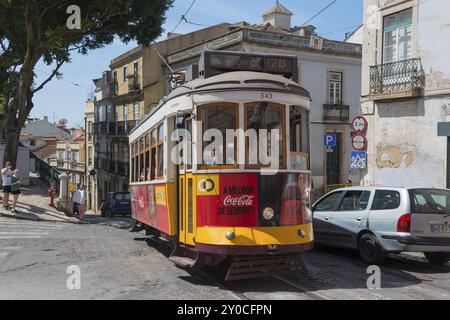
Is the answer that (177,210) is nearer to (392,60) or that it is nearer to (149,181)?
(149,181)

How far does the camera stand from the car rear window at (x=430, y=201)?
9.34m

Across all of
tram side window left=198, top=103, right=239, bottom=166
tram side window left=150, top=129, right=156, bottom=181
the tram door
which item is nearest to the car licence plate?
tram side window left=198, top=103, right=239, bottom=166

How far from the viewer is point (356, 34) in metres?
36.8

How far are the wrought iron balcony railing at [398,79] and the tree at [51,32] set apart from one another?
1074cm

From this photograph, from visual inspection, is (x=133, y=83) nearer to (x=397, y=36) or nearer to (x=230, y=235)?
(x=397, y=36)

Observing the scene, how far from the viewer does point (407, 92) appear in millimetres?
15977

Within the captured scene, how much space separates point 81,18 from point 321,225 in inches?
646

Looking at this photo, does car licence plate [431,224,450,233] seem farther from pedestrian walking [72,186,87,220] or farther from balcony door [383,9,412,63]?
pedestrian walking [72,186,87,220]

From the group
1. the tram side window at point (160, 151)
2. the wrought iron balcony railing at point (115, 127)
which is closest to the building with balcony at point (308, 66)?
the wrought iron balcony railing at point (115, 127)

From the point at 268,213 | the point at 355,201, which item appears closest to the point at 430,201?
the point at 355,201

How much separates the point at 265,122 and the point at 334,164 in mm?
24633

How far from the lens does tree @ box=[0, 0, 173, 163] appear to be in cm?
2198

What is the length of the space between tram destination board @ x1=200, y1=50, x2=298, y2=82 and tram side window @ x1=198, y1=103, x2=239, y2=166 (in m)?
0.76

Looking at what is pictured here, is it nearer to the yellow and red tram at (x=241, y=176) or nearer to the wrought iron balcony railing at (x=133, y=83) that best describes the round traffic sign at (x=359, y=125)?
the yellow and red tram at (x=241, y=176)
